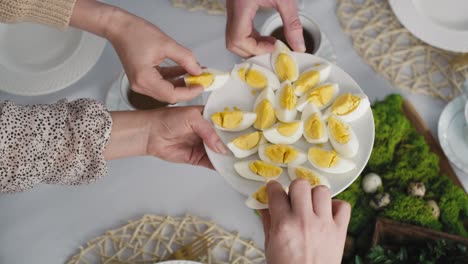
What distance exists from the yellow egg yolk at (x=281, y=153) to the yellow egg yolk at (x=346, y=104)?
0.36 feet

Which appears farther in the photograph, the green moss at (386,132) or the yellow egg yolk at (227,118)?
the green moss at (386,132)

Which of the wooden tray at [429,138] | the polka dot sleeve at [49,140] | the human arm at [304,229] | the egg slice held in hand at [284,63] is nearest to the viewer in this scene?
the human arm at [304,229]

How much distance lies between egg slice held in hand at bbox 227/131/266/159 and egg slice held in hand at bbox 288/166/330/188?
9 cm

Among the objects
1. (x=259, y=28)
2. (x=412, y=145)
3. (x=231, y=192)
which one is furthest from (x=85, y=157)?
(x=412, y=145)

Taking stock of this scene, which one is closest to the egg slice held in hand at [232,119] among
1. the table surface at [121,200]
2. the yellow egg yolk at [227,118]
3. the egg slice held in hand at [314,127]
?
the yellow egg yolk at [227,118]

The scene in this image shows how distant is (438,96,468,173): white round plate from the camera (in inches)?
42.8

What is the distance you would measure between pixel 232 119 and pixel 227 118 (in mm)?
10

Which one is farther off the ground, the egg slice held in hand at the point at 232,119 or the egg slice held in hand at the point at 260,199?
the egg slice held in hand at the point at 232,119

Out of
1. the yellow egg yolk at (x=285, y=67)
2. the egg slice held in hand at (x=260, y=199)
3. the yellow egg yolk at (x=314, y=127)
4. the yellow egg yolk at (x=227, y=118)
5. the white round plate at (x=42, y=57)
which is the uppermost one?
the white round plate at (x=42, y=57)

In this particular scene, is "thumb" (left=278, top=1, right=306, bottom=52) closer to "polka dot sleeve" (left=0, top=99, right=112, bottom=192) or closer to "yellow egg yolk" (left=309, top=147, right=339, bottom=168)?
"yellow egg yolk" (left=309, top=147, right=339, bottom=168)

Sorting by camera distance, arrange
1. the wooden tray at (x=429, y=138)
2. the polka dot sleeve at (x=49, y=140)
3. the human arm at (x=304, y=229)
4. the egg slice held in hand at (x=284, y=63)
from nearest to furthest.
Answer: the human arm at (x=304, y=229) < the polka dot sleeve at (x=49, y=140) < the egg slice held in hand at (x=284, y=63) < the wooden tray at (x=429, y=138)

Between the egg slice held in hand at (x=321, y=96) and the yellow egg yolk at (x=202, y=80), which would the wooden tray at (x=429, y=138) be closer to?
the egg slice held in hand at (x=321, y=96)

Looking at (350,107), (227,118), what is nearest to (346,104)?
(350,107)

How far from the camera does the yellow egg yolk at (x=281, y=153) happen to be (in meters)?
0.93
